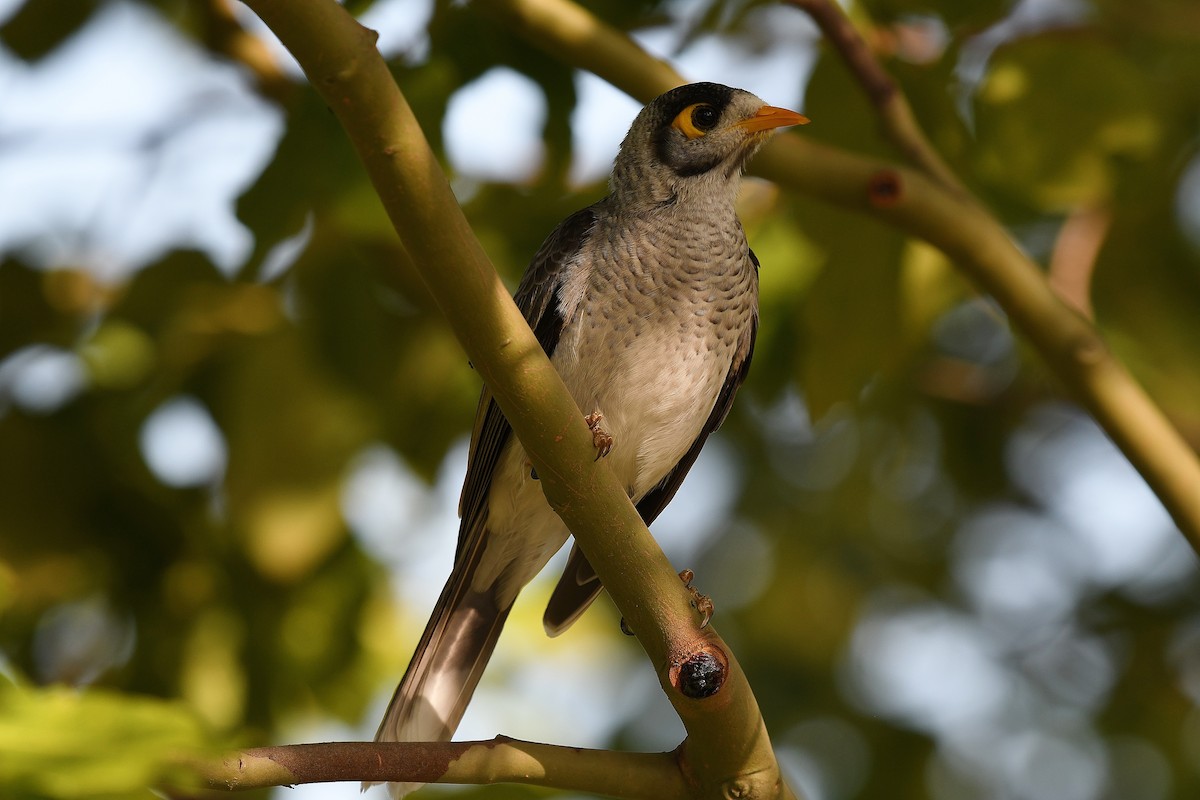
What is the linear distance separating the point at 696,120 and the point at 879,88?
813mm

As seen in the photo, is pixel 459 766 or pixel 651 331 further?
pixel 651 331

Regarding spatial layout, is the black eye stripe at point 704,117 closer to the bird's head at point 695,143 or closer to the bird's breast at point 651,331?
the bird's head at point 695,143

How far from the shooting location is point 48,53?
4.16m

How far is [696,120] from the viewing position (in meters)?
4.36

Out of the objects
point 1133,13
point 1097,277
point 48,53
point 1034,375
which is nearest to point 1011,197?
point 1097,277

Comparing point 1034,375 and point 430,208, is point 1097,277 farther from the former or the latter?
point 430,208

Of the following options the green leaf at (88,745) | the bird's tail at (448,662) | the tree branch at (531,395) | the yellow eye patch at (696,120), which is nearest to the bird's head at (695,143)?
the yellow eye patch at (696,120)

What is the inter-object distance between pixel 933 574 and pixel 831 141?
3282mm

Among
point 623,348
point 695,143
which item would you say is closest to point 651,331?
point 623,348

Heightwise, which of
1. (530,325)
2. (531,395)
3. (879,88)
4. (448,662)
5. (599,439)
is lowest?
(531,395)

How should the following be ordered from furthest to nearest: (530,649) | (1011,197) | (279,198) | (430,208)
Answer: (530,649)
(1011,197)
(279,198)
(430,208)

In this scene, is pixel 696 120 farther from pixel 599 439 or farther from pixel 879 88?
pixel 599 439

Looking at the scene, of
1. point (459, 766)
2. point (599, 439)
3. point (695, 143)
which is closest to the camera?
point (459, 766)

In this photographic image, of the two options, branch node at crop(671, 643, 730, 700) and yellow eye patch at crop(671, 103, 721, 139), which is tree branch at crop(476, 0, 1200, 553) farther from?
branch node at crop(671, 643, 730, 700)
